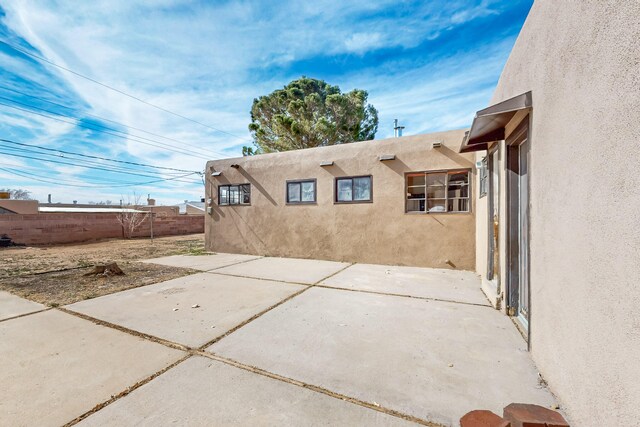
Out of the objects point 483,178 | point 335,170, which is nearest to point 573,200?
point 483,178

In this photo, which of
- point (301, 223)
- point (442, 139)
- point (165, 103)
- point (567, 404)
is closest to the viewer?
point (567, 404)

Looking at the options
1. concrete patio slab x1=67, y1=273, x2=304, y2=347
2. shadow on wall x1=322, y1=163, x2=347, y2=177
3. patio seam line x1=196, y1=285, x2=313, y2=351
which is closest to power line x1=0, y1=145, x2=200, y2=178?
shadow on wall x1=322, y1=163, x2=347, y2=177

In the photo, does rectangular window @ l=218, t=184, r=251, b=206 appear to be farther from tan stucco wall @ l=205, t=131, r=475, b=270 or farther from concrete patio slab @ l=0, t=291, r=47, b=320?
concrete patio slab @ l=0, t=291, r=47, b=320

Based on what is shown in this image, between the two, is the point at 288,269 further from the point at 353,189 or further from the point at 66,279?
the point at 66,279

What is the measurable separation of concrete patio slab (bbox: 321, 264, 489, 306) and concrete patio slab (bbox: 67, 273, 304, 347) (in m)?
1.31

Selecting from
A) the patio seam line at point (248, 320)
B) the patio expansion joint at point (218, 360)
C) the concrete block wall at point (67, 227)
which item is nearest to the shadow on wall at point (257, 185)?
the patio seam line at point (248, 320)

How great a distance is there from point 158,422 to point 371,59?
39.4 ft

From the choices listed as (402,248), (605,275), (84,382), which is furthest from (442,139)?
(84,382)

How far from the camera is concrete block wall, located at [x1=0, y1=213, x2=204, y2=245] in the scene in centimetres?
1166

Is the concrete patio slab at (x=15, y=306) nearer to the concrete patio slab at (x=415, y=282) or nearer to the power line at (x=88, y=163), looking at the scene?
the concrete patio slab at (x=415, y=282)

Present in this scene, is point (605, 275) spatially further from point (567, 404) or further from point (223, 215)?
point (223, 215)

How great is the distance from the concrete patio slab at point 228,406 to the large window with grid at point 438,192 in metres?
5.68

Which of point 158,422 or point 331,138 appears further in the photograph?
point 331,138

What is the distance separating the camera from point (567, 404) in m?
1.62
